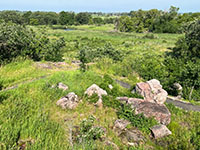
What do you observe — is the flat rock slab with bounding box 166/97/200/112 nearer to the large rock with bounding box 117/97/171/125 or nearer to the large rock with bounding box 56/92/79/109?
the large rock with bounding box 117/97/171/125

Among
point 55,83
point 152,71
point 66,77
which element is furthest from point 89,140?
point 152,71

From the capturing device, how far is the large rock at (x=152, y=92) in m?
15.1

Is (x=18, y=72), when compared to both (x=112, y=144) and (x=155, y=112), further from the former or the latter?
(x=155, y=112)

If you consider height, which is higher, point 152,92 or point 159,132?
point 152,92

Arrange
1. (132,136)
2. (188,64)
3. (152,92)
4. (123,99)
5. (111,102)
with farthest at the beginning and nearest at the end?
(188,64) < (152,92) < (123,99) < (111,102) < (132,136)

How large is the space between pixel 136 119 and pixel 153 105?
7.00 ft

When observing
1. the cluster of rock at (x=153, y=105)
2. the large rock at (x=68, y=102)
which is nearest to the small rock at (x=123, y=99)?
the cluster of rock at (x=153, y=105)

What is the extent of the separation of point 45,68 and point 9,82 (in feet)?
18.2

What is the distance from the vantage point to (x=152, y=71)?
23234 millimetres

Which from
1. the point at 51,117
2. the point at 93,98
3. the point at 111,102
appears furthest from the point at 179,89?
the point at 51,117

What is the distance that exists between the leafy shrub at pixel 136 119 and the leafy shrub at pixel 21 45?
55.4 ft

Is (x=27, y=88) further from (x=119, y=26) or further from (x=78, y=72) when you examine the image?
(x=119, y=26)

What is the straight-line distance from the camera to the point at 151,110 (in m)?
12.4

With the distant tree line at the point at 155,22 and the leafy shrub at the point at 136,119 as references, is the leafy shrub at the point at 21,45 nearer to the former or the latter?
the leafy shrub at the point at 136,119
